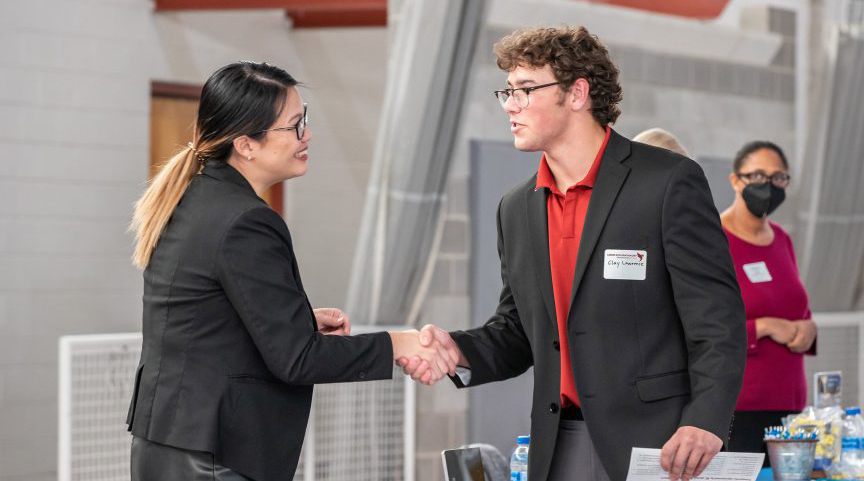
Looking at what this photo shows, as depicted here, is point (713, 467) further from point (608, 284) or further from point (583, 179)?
point (583, 179)

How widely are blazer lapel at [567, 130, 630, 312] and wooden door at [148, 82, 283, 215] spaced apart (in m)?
4.33

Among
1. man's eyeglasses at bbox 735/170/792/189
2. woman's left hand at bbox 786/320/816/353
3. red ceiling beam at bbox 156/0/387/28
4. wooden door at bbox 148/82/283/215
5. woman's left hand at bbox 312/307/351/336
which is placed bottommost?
woman's left hand at bbox 786/320/816/353

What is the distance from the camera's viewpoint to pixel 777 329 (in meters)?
3.29

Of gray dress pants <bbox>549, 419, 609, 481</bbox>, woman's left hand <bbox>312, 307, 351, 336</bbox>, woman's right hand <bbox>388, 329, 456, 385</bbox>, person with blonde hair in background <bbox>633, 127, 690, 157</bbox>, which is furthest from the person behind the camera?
person with blonde hair in background <bbox>633, 127, 690, 157</bbox>

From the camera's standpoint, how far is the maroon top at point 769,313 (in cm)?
329

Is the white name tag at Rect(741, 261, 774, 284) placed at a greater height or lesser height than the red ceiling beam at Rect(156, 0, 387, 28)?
lesser

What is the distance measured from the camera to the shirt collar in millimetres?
2117

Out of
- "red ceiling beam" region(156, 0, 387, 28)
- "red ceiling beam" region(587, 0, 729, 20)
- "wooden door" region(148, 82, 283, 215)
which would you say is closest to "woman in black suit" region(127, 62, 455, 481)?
"red ceiling beam" region(587, 0, 729, 20)

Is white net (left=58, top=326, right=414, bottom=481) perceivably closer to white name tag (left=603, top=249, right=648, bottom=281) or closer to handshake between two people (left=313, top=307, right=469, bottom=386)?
handshake between two people (left=313, top=307, right=469, bottom=386)

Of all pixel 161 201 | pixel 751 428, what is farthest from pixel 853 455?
pixel 161 201

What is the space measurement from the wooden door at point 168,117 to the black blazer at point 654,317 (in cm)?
441

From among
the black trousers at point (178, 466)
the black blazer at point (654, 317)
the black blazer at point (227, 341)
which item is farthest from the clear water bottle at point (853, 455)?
the black trousers at point (178, 466)

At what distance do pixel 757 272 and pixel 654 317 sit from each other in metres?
1.50

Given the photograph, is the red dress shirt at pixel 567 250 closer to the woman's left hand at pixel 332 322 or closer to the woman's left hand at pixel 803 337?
the woman's left hand at pixel 332 322
